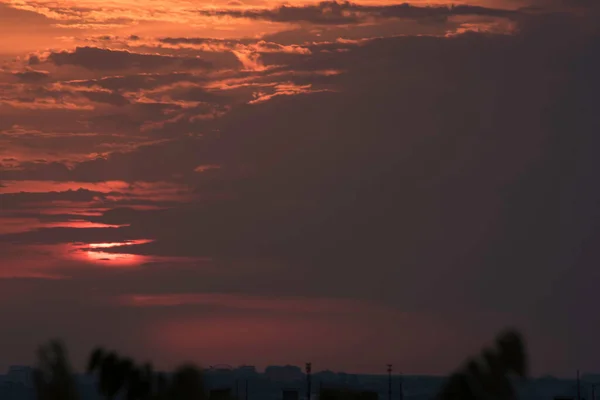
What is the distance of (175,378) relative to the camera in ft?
99.9

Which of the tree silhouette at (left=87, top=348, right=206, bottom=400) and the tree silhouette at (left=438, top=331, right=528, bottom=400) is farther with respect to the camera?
the tree silhouette at (left=87, top=348, right=206, bottom=400)

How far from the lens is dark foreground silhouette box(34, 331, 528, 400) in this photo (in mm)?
23750

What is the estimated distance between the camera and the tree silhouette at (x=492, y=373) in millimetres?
23578

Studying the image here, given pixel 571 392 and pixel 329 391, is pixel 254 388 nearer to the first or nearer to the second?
pixel 571 392

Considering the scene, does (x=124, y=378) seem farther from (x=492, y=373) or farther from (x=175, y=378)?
(x=492, y=373)

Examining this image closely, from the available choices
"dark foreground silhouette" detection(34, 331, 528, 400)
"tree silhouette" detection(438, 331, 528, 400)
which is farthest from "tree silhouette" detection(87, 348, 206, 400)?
"tree silhouette" detection(438, 331, 528, 400)

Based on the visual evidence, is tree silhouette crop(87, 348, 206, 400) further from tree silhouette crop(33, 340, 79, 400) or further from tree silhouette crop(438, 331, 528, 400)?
tree silhouette crop(438, 331, 528, 400)

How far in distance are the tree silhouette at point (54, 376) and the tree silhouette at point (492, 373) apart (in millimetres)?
10463

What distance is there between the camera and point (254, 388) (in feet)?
655

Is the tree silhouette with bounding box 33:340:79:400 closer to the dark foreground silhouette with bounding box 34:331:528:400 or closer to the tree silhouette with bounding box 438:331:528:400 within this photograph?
the dark foreground silhouette with bounding box 34:331:528:400

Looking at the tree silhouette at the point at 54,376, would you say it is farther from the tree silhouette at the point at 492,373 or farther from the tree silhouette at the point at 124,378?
the tree silhouette at the point at 492,373

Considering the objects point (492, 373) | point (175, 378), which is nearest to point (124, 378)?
point (175, 378)

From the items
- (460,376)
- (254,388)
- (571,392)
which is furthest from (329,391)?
(254,388)

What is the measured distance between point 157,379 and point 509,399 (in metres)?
13.7
